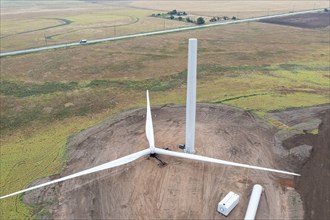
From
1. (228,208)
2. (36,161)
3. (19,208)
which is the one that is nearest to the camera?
(228,208)

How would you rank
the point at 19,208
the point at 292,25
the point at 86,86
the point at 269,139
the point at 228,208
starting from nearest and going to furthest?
the point at 228,208
the point at 19,208
the point at 269,139
the point at 86,86
the point at 292,25

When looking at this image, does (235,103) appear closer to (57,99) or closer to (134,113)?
(134,113)

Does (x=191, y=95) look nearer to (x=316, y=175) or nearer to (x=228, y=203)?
(x=228, y=203)

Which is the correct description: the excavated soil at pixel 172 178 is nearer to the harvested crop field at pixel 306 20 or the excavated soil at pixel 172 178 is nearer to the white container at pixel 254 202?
the white container at pixel 254 202

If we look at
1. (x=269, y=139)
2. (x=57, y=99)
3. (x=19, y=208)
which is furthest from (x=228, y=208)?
(x=57, y=99)

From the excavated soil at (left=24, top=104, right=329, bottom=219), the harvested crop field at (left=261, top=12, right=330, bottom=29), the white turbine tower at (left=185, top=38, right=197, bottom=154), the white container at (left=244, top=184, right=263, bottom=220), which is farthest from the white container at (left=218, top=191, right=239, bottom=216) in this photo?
the harvested crop field at (left=261, top=12, right=330, bottom=29)

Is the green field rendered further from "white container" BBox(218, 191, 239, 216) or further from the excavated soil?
"white container" BBox(218, 191, 239, 216)

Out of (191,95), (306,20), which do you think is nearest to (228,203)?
(191,95)

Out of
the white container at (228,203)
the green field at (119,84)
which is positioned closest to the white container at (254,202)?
the white container at (228,203)
